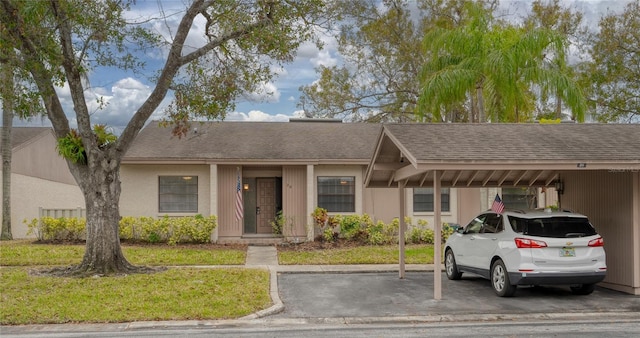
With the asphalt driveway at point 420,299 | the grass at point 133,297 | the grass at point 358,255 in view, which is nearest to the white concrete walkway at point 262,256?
the grass at point 358,255

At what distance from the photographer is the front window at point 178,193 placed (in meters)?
23.3

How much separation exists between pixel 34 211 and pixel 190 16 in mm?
16816

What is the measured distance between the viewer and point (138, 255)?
60.5 ft

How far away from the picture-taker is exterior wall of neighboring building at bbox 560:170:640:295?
1254 centimetres

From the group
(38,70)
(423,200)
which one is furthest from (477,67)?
(38,70)

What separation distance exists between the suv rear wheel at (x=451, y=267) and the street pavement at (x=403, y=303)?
23 cm

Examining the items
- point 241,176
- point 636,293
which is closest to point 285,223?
point 241,176

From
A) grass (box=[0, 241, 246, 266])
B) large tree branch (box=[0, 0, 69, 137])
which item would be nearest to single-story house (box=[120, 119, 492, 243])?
grass (box=[0, 241, 246, 266])

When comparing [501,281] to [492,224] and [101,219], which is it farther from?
[101,219]

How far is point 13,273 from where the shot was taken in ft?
48.6

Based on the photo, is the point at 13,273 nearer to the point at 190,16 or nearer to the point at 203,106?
the point at 203,106

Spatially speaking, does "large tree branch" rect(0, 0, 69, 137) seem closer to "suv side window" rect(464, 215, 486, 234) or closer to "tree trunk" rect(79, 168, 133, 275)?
"tree trunk" rect(79, 168, 133, 275)

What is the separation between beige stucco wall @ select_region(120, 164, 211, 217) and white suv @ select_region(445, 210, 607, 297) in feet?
43.3

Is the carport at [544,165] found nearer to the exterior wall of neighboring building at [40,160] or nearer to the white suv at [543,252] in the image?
the white suv at [543,252]
